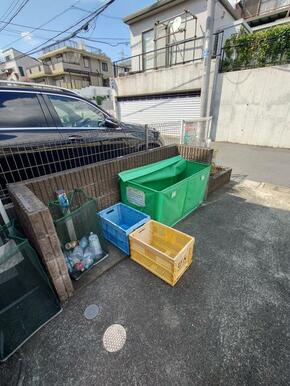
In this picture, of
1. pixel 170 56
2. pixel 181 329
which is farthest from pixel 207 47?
pixel 181 329

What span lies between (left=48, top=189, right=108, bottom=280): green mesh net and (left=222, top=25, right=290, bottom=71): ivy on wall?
8248mm

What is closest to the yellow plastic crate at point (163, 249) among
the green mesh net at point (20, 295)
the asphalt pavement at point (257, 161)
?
the green mesh net at point (20, 295)

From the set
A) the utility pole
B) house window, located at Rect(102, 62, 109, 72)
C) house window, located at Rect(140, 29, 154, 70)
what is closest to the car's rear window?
the utility pole

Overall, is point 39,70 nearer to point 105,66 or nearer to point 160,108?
point 105,66

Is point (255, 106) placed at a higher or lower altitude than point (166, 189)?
higher

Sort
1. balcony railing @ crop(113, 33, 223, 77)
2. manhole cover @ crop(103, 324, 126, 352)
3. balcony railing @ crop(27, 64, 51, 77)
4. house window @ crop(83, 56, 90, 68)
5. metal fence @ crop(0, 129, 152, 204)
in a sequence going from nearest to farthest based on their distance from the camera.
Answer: manhole cover @ crop(103, 324, 126, 352) → metal fence @ crop(0, 129, 152, 204) → balcony railing @ crop(113, 33, 223, 77) → balcony railing @ crop(27, 64, 51, 77) → house window @ crop(83, 56, 90, 68)

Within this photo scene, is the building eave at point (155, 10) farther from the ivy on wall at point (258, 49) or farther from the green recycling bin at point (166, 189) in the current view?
the green recycling bin at point (166, 189)

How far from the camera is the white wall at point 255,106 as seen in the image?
253 inches

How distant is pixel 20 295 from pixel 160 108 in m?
9.64

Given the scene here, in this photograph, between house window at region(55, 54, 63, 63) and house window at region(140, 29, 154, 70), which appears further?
house window at region(55, 54, 63, 63)

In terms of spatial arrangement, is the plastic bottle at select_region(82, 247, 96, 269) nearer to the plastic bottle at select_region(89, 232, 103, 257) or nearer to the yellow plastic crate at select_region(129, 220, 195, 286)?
the plastic bottle at select_region(89, 232, 103, 257)

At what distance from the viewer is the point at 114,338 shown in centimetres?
149

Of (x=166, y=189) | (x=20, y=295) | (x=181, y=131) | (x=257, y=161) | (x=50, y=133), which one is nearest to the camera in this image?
(x=20, y=295)

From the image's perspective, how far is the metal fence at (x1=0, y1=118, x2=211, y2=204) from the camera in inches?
83.8
